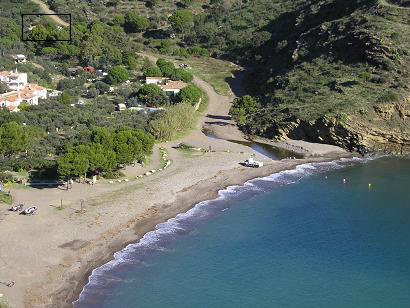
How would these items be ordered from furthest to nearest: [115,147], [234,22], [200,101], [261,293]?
[234,22] < [200,101] < [115,147] < [261,293]

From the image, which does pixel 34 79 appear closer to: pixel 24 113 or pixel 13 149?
pixel 24 113

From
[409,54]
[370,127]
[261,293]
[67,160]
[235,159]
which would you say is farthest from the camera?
[409,54]

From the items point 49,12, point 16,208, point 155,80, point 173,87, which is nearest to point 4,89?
point 155,80

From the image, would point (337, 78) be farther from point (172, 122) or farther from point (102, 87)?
point (102, 87)

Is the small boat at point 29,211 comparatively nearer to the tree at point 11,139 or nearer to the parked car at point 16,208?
the parked car at point 16,208

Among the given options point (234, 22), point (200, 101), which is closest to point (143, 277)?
point (200, 101)

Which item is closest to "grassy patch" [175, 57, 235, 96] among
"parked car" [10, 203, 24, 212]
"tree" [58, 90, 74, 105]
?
"tree" [58, 90, 74, 105]
